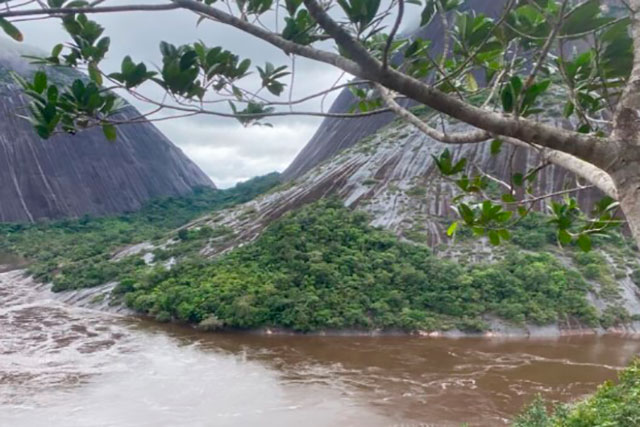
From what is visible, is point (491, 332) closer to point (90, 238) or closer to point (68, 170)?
point (90, 238)

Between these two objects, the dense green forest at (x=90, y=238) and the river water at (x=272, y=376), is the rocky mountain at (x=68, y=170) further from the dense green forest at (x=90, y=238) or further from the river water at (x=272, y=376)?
the river water at (x=272, y=376)

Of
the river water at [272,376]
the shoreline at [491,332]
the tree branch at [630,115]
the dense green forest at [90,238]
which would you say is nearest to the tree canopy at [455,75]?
the tree branch at [630,115]

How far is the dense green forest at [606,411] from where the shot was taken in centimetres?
379

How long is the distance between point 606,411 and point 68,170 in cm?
2876

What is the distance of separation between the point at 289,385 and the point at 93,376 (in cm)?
296

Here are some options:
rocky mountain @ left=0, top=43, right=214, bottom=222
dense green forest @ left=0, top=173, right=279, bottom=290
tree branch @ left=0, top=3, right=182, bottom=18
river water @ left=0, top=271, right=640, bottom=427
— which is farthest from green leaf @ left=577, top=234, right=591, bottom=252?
rocky mountain @ left=0, top=43, right=214, bottom=222

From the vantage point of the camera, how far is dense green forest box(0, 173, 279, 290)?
14750 millimetres

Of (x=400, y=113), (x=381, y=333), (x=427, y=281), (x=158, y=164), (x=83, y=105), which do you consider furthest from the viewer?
(x=158, y=164)

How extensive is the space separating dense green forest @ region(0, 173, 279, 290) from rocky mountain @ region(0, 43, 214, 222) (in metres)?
1.31

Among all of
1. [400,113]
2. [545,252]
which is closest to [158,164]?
[545,252]

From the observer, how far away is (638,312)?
1112 centimetres

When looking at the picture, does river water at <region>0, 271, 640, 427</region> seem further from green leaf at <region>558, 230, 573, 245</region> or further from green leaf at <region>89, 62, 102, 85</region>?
green leaf at <region>89, 62, 102, 85</region>

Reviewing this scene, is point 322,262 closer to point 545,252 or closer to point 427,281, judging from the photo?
point 427,281

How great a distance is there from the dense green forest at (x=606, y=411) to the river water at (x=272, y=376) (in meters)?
1.92
